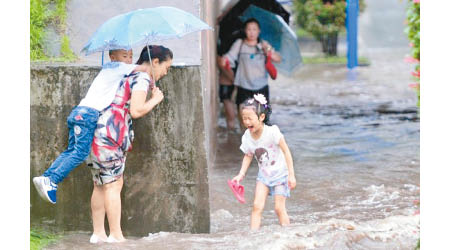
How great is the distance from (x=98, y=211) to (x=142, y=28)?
150 centimetres

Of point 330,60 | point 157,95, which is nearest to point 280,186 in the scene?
point 157,95

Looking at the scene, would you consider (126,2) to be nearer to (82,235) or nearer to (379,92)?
(82,235)

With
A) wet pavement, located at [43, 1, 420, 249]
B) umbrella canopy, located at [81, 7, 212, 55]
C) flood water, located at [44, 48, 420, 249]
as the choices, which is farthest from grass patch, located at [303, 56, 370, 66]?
umbrella canopy, located at [81, 7, 212, 55]

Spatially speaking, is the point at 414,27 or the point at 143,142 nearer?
the point at 414,27

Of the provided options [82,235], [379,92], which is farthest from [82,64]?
[379,92]

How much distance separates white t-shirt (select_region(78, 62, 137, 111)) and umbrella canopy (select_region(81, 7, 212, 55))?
0.18 meters

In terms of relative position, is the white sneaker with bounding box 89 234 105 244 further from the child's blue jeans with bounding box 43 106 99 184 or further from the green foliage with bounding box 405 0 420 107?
the green foliage with bounding box 405 0 420 107

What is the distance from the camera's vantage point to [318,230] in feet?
18.8

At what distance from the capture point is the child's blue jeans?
18.0ft

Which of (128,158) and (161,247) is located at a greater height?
(128,158)

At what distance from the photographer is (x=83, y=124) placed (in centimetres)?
551

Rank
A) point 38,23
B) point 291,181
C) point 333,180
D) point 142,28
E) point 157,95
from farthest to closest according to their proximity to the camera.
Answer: point 333,180 < point 38,23 < point 291,181 < point 157,95 < point 142,28

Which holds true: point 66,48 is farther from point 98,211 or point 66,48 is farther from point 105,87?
point 98,211

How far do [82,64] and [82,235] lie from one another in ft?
4.66
